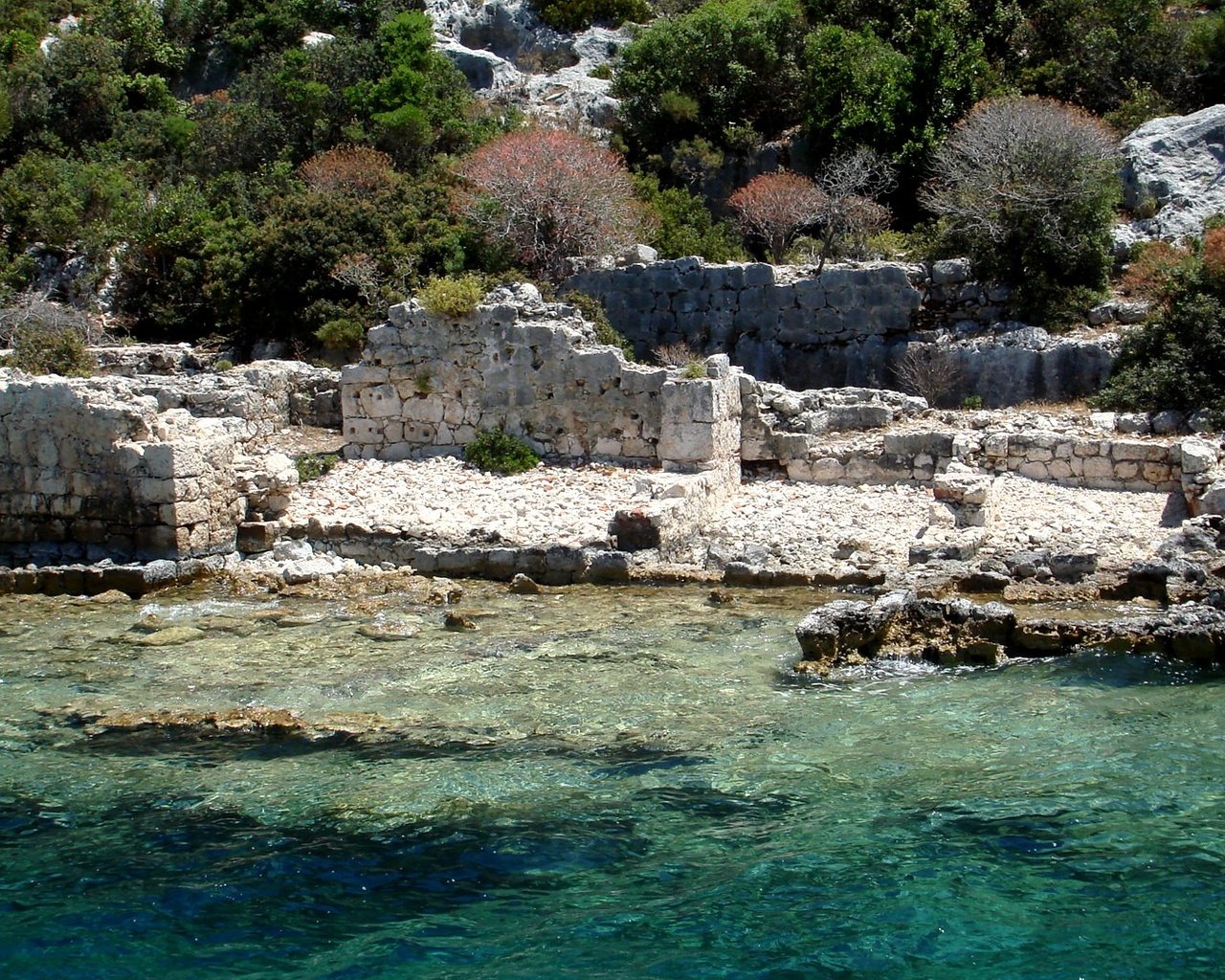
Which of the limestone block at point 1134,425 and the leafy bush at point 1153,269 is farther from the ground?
the leafy bush at point 1153,269

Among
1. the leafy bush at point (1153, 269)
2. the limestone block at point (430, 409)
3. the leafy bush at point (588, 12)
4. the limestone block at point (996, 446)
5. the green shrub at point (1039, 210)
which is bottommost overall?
the limestone block at point (996, 446)

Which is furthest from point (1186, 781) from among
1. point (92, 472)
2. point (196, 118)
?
point (196, 118)

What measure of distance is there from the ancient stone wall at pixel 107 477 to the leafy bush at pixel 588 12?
82.7ft

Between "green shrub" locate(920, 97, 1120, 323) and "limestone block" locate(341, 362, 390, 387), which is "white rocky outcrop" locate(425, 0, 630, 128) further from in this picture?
"limestone block" locate(341, 362, 390, 387)

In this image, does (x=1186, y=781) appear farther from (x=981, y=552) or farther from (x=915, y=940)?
(x=981, y=552)

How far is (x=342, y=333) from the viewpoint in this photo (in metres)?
21.0

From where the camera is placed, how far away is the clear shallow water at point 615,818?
675cm

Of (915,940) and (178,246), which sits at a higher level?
(178,246)

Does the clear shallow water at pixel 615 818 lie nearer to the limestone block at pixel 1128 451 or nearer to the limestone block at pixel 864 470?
the limestone block at pixel 864 470

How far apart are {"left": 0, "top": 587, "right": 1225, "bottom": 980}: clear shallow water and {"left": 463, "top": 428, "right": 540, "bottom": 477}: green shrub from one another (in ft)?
17.1

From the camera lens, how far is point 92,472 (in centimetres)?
1445

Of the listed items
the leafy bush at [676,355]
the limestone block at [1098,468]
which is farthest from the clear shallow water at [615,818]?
the leafy bush at [676,355]

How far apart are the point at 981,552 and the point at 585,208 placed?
11413mm

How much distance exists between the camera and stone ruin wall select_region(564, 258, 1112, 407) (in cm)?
2164
